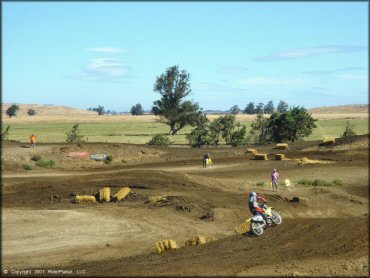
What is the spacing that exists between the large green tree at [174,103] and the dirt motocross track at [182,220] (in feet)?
166

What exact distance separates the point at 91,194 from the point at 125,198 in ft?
9.67

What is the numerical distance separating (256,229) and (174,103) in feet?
290

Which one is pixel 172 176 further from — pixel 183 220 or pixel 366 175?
pixel 366 175

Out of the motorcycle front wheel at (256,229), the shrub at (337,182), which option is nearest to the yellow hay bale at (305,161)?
the shrub at (337,182)

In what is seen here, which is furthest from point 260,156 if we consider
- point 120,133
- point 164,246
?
point 120,133

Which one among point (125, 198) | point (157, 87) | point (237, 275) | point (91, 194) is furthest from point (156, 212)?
→ point (157, 87)

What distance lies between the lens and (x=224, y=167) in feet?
173

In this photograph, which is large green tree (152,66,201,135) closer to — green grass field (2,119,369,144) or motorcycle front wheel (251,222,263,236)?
green grass field (2,119,369,144)

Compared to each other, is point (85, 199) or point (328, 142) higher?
point (328, 142)

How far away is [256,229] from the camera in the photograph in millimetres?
21891

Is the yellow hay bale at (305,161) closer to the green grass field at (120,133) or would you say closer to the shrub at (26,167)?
the shrub at (26,167)

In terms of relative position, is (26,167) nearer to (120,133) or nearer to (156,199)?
(156,199)

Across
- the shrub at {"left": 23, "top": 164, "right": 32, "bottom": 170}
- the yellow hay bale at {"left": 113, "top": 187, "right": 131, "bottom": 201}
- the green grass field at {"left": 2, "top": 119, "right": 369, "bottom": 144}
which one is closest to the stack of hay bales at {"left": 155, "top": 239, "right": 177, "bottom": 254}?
the yellow hay bale at {"left": 113, "top": 187, "right": 131, "bottom": 201}

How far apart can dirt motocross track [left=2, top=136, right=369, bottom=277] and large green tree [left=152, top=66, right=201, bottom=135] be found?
166 feet
